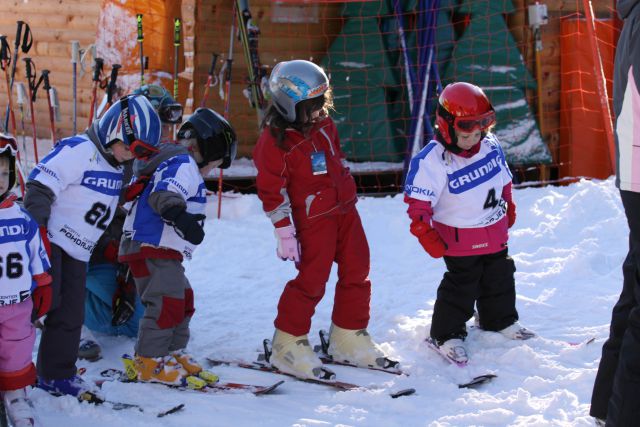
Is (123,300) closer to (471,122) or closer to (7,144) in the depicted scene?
(7,144)

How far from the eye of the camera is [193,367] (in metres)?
4.18

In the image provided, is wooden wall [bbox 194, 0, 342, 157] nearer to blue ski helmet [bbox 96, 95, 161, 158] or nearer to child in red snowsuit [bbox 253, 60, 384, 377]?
child in red snowsuit [bbox 253, 60, 384, 377]

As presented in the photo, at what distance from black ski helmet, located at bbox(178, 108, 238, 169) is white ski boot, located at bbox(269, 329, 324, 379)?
3.08 feet

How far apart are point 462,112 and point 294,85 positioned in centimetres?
86

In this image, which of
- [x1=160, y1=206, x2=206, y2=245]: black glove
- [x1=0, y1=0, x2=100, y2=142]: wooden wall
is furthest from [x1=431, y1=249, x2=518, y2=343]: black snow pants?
[x1=0, y1=0, x2=100, y2=142]: wooden wall

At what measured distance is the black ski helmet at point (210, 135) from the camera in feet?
14.1

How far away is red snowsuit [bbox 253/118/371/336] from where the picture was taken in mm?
4238

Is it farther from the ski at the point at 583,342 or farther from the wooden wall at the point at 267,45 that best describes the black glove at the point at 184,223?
the wooden wall at the point at 267,45

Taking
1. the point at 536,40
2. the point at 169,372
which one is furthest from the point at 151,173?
the point at 536,40

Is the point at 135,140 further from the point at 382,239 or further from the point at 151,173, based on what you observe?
the point at 382,239

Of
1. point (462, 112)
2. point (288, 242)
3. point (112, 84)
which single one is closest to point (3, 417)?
point (288, 242)

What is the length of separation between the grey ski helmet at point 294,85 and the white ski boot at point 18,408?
5.95 ft

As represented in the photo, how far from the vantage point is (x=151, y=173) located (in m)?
4.19

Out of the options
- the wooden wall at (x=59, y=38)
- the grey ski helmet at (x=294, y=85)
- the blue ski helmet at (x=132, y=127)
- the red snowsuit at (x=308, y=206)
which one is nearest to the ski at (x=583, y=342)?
the red snowsuit at (x=308, y=206)
